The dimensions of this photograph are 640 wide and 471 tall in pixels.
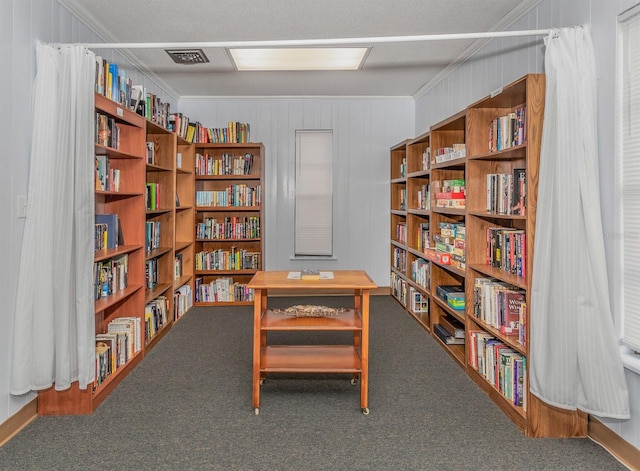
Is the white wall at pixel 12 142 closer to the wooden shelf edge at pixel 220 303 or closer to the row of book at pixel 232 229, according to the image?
the wooden shelf edge at pixel 220 303

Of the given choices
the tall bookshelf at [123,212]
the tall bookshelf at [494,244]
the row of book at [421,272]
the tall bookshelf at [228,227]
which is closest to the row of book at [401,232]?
the row of book at [421,272]

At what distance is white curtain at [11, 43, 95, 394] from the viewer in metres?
2.38

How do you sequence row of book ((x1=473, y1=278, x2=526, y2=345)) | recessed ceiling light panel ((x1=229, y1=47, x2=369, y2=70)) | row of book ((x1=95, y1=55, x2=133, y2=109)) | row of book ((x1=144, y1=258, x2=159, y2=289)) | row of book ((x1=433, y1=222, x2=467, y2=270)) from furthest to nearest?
recessed ceiling light panel ((x1=229, y1=47, x2=369, y2=70)) < row of book ((x1=144, y1=258, x2=159, y2=289)) < row of book ((x1=433, y1=222, x2=467, y2=270)) < row of book ((x1=95, y1=55, x2=133, y2=109)) < row of book ((x1=473, y1=278, x2=526, y2=345))

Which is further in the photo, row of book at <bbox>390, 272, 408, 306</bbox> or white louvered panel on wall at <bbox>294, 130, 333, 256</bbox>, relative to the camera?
white louvered panel on wall at <bbox>294, 130, 333, 256</bbox>

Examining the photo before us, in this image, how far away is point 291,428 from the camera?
2520mm

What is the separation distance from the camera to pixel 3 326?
2.37 m

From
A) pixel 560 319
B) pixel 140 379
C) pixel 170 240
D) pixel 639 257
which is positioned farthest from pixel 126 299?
pixel 639 257

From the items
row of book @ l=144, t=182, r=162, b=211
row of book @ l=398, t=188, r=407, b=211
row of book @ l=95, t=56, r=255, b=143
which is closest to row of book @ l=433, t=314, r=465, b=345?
row of book @ l=398, t=188, r=407, b=211

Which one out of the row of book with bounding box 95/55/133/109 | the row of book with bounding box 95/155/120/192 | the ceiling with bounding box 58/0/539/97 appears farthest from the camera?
the ceiling with bounding box 58/0/539/97

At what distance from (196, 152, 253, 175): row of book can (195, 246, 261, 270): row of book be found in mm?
998

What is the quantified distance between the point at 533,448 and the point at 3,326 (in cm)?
287

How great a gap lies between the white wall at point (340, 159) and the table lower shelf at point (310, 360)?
3105 mm

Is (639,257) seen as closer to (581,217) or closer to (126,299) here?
(581,217)

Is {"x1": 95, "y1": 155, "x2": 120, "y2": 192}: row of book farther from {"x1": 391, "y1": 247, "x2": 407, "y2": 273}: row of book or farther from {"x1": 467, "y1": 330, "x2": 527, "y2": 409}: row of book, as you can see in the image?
{"x1": 391, "y1": 247, "x2": 407, "y2": 273}: row of book
